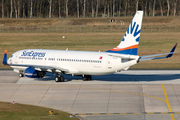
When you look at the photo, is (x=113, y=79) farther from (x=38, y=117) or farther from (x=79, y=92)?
(x=38, y=117)

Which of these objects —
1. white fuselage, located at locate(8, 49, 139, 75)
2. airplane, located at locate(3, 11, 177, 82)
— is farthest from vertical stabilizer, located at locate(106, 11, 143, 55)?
white fuselage, located at locate(8, 49, 139, 75)

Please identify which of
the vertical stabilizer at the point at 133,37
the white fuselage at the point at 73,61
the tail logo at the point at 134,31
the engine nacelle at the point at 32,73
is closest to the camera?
the vertical stabilizer at the point at 133,37

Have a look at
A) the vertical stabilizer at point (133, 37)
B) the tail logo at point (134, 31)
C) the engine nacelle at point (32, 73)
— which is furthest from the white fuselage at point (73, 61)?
the tail logo at point (134, 31)

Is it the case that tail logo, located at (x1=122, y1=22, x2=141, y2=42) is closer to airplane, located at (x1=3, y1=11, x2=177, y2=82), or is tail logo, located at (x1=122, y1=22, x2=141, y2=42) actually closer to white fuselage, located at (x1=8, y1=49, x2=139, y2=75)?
airplane, located at (x1=3, y1=11, x2=177, y2=82)

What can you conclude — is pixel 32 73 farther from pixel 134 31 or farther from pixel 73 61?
pixel 134 31

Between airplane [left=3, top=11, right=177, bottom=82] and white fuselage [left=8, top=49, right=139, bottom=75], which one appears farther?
white fuselage [left=8, top=49, right=139, bottom=75]

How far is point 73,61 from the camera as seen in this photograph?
158ft

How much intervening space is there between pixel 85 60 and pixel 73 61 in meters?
2.02

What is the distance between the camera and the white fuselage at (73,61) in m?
45.1

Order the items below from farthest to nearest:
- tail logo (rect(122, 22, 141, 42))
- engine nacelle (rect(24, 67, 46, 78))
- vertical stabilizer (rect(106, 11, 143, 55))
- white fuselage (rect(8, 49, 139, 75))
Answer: engine nacelle (rect(24, 67, 46, 78)), white fuselage (rect(8, 49, 139, 75)), tail logo (rect(122, 22, 141, 42)), vertical stabilizer (rect(106, 11, 143, 55))

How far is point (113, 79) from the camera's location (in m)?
51.6

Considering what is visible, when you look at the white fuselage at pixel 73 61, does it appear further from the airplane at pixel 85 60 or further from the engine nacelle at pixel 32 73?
the engine nacelle at pixel 32 73

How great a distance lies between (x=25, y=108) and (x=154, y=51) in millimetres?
53461

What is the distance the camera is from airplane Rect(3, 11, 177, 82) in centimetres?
4425
